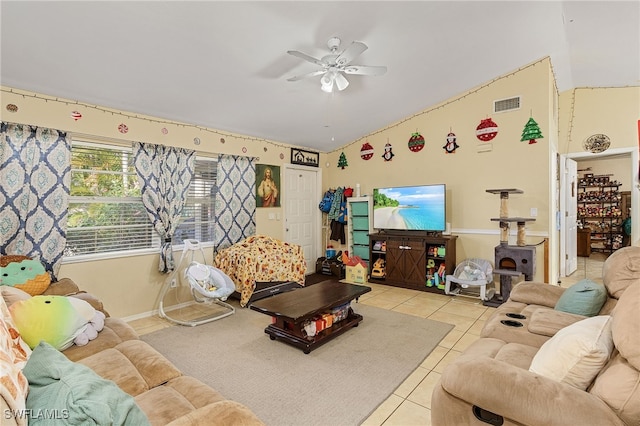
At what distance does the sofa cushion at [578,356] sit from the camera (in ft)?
4.21

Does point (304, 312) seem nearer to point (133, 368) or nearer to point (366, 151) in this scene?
point (133, 368)

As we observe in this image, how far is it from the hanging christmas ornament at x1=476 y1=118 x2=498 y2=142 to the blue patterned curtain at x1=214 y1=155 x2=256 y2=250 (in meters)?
3.50

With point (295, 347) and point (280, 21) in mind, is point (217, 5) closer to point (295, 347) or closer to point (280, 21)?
point (280, 21)

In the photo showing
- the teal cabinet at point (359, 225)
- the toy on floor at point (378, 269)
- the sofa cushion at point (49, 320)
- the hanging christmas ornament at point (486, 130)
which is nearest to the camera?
the sofa cushion at point (49, 320)

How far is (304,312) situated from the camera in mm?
2738

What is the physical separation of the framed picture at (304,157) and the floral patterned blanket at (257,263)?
1.78m

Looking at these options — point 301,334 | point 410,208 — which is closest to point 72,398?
point 301,334

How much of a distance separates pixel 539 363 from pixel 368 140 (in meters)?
4.87

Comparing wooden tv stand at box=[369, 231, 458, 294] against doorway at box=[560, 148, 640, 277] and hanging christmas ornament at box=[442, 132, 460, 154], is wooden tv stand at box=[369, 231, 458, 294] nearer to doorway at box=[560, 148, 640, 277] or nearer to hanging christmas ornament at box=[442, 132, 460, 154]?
hanging christmas ornament at box=[442, 132, 460, 154]

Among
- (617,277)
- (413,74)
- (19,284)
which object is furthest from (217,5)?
(617,277)

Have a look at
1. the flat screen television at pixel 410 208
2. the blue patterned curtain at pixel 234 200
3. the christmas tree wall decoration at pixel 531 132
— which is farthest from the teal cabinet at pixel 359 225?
the christmas tree wall decoration at pixel 531 132

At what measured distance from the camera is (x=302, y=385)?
90.9 inches

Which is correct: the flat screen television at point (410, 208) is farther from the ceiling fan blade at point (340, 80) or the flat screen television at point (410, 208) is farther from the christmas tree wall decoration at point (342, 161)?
the ceiling fan blade at point (340, 80)

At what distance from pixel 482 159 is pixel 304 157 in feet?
10.0
